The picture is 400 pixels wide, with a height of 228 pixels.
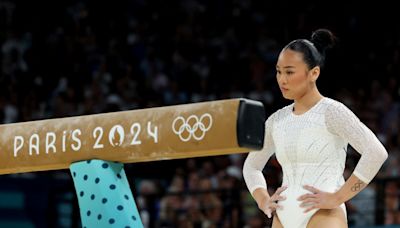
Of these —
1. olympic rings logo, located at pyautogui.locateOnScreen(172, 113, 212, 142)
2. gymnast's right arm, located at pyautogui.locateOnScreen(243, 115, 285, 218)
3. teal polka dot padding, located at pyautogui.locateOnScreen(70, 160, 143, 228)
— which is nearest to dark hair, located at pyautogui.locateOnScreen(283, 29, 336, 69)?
gymnast's right arm, located at pyautogui.locateOnScreen(243, 115, 285, 218)

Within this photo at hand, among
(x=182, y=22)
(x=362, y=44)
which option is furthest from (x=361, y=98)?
(x=182, y=22)

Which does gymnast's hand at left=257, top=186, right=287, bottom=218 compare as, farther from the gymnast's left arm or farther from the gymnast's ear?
the gymnast's ear

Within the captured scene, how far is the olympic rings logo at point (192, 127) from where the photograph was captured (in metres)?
3.20

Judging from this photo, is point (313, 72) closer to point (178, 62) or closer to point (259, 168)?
point (259, 168)

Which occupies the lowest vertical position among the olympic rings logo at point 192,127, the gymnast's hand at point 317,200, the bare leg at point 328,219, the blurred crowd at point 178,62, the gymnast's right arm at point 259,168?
the bare leg at point 328,219

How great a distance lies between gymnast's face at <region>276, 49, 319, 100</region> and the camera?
3.65 metres

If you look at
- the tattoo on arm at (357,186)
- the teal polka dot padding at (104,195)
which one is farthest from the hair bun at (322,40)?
the teal polka dot padding at (104,195)

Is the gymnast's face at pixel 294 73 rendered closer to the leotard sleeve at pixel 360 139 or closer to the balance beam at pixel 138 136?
the leotard sleeve at pixel 360 139

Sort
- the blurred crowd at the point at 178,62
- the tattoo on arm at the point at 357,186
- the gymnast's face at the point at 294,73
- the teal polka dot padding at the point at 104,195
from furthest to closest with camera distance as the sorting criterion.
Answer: the blurred crowd at the point at 178,62, the gymnast's face at the point at 294,73, the tattoo on arm at the point at 357,186, the teal polka dot padding at the point at 104,195

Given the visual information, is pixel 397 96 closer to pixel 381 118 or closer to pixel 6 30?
pixel 381 118

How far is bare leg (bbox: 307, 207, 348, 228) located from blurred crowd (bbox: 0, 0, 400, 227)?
14.9 ft

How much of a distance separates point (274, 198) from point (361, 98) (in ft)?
19.1

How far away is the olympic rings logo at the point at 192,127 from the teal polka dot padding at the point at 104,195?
1.19 feet

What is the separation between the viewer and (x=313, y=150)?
3637 mm
